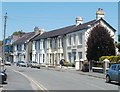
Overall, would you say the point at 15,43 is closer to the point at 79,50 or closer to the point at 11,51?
the point at 11,51

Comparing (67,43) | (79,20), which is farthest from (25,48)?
(79,20)

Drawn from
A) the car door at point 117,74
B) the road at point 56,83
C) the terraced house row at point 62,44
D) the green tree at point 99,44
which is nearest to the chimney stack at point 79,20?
the terraced house row at point 62,44

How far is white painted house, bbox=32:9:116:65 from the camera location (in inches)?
1766

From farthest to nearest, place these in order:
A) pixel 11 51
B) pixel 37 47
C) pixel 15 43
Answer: pixel 11 51
pixel 15 43
pixel 37 47

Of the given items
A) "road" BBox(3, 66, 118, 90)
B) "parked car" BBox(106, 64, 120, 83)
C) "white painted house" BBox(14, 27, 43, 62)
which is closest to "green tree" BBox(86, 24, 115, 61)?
"road" BBox(3, 66, 118, 90)

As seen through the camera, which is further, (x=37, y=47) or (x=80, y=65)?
(x=37, y=47)

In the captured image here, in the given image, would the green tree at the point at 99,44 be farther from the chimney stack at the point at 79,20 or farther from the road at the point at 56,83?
the road at the point at 56,83

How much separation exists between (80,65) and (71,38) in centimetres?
943

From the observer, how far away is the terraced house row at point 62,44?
45.1 metres

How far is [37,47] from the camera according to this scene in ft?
219

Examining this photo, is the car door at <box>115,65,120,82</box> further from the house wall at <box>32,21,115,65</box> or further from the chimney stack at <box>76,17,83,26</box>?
the chimney stack at <box>76,17,83,26</box>

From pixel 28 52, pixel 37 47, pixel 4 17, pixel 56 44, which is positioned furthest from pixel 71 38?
pixel 28 52

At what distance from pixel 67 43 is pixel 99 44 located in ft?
38.1

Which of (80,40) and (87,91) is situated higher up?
(80,40)
